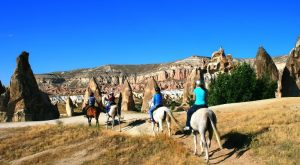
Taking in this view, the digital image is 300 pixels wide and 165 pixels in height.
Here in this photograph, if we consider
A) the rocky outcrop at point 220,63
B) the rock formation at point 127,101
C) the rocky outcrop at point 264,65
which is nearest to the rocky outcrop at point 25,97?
the rock formation at point 127,101

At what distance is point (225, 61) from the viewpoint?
5891 centimetres

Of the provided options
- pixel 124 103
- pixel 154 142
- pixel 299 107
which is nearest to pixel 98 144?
pixel 154 142

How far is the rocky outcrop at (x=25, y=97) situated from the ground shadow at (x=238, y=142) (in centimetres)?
2528

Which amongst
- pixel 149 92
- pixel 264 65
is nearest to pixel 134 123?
pixel 149 92

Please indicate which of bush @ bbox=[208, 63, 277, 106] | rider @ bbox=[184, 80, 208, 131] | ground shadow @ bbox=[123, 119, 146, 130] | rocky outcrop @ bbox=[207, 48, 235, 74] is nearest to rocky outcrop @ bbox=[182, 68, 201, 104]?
rocky outcrop @ bbox=[207, 48, 235, 74]

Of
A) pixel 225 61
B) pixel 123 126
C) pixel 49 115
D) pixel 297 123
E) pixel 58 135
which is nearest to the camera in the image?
pixel 297 123

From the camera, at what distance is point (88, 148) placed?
76.7 ft

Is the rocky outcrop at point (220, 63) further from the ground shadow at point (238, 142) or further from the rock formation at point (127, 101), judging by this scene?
the ground shadow at point (238, 142)

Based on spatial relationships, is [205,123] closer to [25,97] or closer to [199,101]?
[199,101]

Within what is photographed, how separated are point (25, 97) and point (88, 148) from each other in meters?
21.5

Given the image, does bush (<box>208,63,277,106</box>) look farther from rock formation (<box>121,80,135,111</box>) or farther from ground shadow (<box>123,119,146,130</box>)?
ground shadow (<box>123,119,146,130</box>)

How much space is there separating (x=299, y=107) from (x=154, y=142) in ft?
38.2

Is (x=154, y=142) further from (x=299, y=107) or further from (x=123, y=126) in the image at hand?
(x=299, y=107)

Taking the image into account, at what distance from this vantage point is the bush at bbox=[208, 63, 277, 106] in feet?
140
